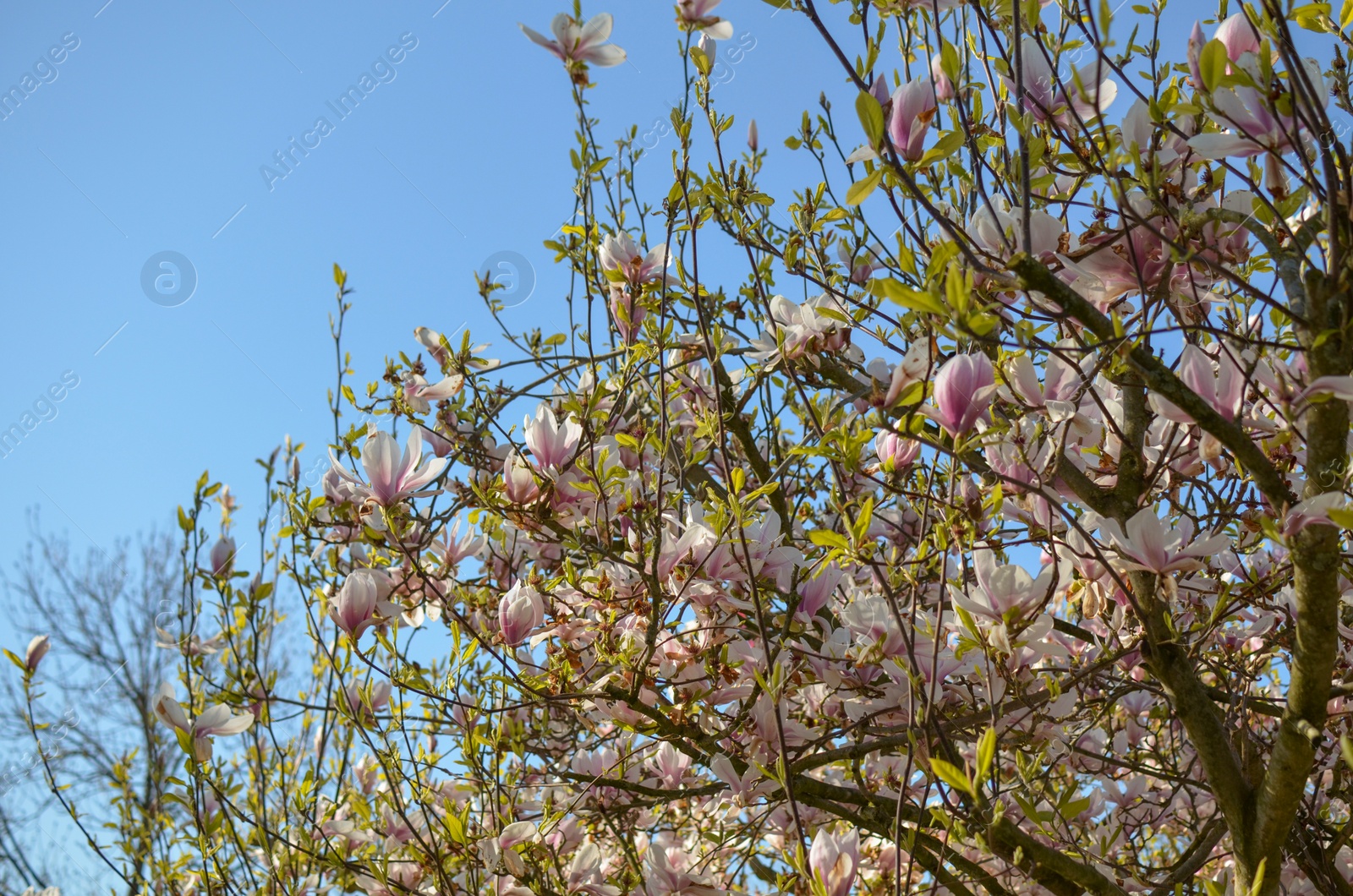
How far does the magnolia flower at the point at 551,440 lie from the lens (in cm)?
140

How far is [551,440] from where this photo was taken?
1403 millimetres

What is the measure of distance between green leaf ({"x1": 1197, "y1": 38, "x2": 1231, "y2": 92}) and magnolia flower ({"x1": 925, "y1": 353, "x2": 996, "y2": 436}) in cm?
36

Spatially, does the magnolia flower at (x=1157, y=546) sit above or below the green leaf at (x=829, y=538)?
above

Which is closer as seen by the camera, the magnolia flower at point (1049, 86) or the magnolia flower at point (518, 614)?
the magnolia flower at point (1049, 86)

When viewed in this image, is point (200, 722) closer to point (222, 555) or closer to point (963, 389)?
point (222, 555)

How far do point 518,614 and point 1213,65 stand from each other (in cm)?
116

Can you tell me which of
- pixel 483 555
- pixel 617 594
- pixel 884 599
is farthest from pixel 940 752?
pixel 483 555

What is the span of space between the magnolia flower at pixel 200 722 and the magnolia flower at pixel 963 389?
48.4 inches

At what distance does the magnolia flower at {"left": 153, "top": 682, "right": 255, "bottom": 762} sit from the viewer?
4.89 feet

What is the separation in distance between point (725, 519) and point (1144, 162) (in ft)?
2.39

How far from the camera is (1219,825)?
142 centimetres

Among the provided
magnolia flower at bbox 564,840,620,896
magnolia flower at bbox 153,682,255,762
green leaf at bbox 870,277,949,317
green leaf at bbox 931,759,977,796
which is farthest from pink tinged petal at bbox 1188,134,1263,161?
magnolia flower at bbox 153,682,255,762

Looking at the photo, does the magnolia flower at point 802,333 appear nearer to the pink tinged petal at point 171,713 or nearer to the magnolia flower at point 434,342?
the magnolia flower at point 434,342

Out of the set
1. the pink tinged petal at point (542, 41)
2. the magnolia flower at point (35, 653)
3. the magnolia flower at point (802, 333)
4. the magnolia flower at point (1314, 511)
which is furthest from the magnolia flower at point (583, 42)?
the magnolia flower at point (35, 653)
